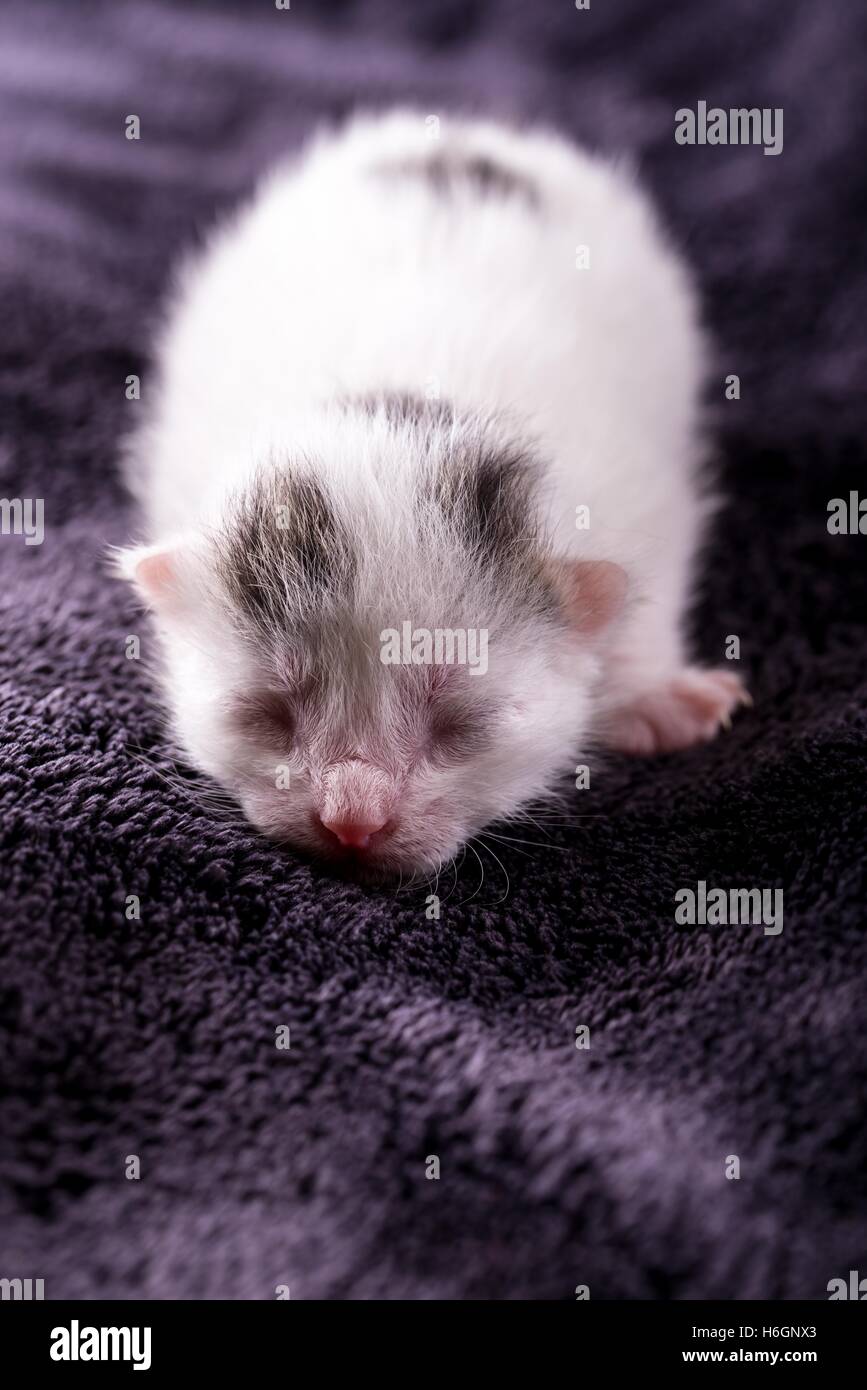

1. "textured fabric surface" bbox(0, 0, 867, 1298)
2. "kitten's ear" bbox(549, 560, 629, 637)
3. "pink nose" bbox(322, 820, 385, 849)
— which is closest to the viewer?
"textured fabric surface" bbox(0, 0, 867, 1298)

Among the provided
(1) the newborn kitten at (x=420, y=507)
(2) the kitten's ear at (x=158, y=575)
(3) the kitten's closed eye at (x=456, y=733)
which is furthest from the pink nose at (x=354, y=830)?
(2) the kitten's ear at (x=158, y=575)

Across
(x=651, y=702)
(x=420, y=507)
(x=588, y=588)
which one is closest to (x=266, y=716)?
(x=420, y=507)

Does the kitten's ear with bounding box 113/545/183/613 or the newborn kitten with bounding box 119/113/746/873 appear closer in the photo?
the newborn kitten with bounding box 119/113/746/873

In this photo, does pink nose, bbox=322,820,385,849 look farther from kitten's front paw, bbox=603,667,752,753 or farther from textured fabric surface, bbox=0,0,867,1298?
kitten's front paw, bbox=603,667,752,753

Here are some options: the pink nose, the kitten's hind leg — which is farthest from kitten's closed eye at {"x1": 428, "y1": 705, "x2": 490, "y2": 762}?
the kitten's hind leg

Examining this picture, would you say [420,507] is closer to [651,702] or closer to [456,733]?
[456,733]
